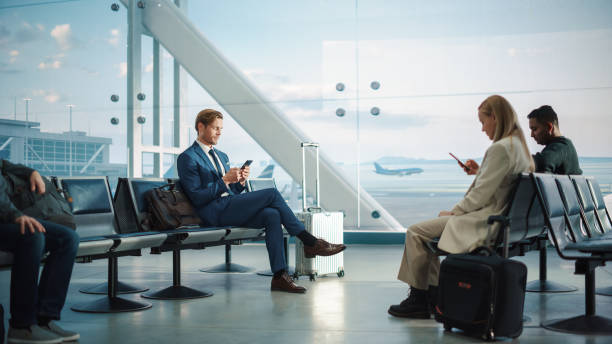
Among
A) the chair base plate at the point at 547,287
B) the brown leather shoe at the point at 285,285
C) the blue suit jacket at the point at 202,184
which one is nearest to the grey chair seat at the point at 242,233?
the blue suit jacket at the point at 202,184

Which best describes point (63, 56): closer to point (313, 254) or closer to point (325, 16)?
point (325, 16)

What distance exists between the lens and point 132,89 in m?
9.02

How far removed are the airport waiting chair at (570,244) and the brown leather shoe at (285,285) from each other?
1825 millimetres

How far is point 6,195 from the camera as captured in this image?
3160 mm

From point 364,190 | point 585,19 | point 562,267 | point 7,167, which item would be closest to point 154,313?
point 7,167

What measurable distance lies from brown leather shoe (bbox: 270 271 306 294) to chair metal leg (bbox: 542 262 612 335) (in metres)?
1.83

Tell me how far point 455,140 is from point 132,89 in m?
4.63

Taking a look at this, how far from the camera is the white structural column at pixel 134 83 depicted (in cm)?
890

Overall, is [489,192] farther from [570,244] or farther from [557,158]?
[557,158]

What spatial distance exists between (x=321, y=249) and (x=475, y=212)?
5.47ft

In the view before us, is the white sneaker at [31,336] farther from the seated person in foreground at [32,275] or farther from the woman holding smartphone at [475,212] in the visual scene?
the woman holding smartphone at [475,212]

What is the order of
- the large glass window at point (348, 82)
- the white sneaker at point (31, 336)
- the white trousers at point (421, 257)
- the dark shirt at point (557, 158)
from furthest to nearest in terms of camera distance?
1. the large glass window at point (348, 82)
2. the dark shirt at point (557, 158)
3. the white trousers at point (421, 257)
4. the white sneaker at point (31, 336)

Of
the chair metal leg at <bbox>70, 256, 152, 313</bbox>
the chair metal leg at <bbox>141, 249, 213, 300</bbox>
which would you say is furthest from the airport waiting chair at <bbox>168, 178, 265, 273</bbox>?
the chair metal leg at <bbox>70, 256, 152, 313</bbox>

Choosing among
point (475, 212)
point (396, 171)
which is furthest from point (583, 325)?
point (396, 171)
